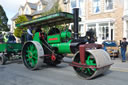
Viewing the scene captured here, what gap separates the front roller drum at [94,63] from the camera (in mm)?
4359

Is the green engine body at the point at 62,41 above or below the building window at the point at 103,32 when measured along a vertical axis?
below

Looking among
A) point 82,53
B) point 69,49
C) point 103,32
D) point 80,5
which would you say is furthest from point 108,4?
point 82,53

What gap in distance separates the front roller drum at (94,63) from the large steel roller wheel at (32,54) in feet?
5.29

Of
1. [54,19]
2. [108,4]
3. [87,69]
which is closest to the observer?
[87,69]

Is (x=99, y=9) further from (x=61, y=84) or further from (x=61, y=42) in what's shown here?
(x=61, y=84)

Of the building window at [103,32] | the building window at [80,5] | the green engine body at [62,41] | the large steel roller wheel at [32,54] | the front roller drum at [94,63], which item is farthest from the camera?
the building window at [80,5]

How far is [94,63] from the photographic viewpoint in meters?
4.78

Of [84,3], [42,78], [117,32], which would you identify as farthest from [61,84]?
[84,3]

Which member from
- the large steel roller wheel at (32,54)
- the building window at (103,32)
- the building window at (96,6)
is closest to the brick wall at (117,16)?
the building window at (96,6)

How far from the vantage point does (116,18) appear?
14977 millimetres

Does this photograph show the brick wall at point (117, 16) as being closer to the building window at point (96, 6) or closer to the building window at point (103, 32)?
the building window at point (96, 6)

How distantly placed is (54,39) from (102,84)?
9.04 feet

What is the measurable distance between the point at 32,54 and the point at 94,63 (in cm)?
287

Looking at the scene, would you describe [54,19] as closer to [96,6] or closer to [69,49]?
[69,49]
